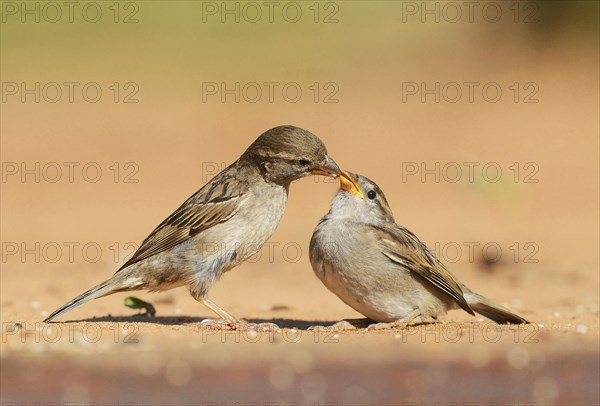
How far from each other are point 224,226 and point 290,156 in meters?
0.82

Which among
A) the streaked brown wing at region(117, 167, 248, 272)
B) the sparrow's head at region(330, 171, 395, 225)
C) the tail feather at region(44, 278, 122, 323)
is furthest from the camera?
the sparrow's head at region(330, 171, 395, 225)

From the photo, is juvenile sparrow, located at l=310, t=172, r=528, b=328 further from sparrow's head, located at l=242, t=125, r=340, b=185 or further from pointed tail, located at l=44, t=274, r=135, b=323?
pointed tail, located at l=44, t=274, r=135, b=323

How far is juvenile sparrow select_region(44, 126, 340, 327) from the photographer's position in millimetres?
9508

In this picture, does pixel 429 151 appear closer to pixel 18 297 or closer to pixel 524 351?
pixel 18 297

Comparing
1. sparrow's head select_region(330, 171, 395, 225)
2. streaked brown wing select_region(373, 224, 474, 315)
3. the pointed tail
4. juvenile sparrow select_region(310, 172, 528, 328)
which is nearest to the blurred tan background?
the pointed tail

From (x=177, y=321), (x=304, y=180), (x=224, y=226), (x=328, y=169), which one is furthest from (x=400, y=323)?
(x=304, y=180)

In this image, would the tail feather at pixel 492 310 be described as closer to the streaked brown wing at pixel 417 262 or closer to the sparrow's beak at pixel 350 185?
the streaked brown wing at pixel 417 262

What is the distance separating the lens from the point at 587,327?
9.58m

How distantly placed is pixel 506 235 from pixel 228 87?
36.8 ft

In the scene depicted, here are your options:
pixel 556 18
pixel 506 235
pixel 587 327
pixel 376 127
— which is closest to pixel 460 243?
pixel 506 235

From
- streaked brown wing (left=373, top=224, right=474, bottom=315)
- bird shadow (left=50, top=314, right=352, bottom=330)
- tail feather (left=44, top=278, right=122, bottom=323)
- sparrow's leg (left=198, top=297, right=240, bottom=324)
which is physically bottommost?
bird shadow (left=50, top=314, right=352, bottom=330)

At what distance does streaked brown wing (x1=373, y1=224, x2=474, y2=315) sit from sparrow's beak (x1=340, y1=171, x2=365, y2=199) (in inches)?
15.0

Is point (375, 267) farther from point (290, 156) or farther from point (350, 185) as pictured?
point (290, 156)

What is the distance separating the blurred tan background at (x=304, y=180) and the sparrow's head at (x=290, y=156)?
1360 mm
